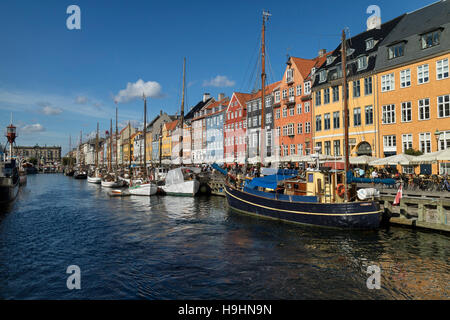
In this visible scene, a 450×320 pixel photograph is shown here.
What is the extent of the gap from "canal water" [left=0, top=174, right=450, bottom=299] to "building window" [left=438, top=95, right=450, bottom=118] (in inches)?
686

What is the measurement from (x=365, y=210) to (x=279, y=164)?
26926mm

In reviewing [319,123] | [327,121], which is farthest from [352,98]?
[319,123]

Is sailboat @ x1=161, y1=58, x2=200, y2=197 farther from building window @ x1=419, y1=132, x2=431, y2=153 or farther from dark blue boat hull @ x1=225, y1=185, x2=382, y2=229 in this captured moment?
building window @ x1=419, y1=132, x2=431, y2=153

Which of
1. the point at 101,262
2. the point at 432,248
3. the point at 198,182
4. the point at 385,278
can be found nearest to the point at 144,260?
the point at 101,262

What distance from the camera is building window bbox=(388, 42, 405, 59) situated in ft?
113

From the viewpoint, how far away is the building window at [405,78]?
33.5 m

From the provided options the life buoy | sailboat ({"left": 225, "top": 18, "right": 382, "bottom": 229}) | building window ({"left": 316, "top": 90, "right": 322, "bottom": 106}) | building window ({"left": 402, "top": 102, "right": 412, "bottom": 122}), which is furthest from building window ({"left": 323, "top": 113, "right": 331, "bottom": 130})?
the life buoy

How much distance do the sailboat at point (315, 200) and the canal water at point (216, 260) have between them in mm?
750

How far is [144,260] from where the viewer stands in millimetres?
14398

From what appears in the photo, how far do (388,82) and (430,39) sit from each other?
18.4 ft

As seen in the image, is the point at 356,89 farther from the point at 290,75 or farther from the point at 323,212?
the point at 323,212

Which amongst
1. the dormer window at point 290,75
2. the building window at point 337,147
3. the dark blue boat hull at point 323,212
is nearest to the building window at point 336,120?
the building window at point 337,147

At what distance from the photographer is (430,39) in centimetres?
3172
